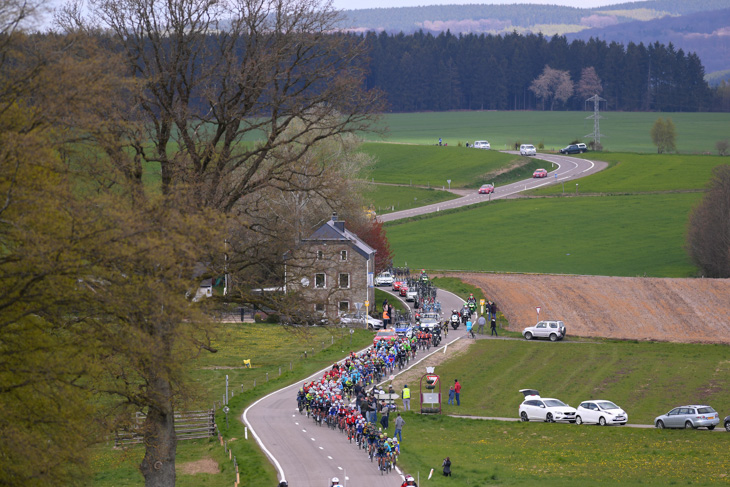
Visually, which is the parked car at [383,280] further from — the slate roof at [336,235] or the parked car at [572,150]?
the parked car at [572,150]

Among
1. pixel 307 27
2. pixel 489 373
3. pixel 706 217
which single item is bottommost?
pixel 489 373

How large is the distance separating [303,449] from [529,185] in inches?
4122

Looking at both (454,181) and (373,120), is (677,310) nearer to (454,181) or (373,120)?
(373,120)

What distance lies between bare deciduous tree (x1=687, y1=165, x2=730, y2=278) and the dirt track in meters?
10.2

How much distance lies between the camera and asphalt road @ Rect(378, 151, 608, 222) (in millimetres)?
122900

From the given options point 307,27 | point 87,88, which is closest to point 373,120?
point 307,27

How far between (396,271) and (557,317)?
20.9 metres

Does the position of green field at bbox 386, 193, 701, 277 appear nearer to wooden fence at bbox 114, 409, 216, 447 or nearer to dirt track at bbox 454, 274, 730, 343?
dirt track at bbox 454, 274, 730, 343

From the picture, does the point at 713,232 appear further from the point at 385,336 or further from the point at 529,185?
the point at 529,185

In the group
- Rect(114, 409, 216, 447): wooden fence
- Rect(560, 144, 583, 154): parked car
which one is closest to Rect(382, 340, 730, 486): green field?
Rect(114, 409, 216, 447): wooden fence

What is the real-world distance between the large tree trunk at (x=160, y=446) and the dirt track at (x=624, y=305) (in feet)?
147

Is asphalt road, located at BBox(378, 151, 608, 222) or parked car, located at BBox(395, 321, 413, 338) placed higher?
asphalt road, located at BBox(378, 151, 608, 222)

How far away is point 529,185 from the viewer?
13500 cm

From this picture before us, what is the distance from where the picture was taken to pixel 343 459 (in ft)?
108
